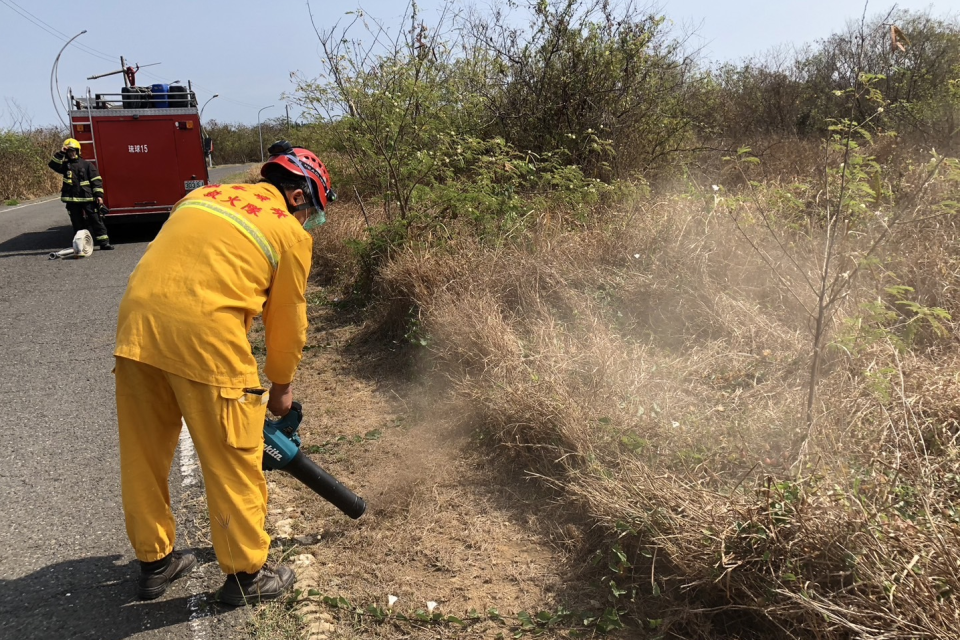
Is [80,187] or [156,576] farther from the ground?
[80,187]

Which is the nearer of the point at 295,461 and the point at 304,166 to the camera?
the point at 304,166

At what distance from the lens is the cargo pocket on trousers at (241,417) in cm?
245

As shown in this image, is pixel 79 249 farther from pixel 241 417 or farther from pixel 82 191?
pixel 241 417

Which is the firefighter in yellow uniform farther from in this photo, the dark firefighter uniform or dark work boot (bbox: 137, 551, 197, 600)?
the dark firefighter uniform

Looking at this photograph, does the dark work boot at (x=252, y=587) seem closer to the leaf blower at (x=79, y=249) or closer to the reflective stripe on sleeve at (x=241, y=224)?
the reflective stripe on sleeve at (x=241, y=224)

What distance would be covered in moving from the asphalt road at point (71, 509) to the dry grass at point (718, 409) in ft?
5.79

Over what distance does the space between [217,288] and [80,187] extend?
10.4m

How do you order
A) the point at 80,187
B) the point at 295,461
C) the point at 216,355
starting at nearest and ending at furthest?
the point at 216,355 < the point at 295,461 < the point at 80,187

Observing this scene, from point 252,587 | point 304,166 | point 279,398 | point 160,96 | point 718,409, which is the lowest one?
point 252,587

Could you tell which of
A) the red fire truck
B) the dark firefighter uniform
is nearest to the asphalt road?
the dark firefighter uniform

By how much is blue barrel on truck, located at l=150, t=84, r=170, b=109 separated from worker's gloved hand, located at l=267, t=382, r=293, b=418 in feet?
37.0

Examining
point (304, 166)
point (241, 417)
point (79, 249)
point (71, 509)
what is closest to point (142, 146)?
point (79, 249)

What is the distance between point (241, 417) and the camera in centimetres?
249

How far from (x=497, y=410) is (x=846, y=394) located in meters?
1.83
